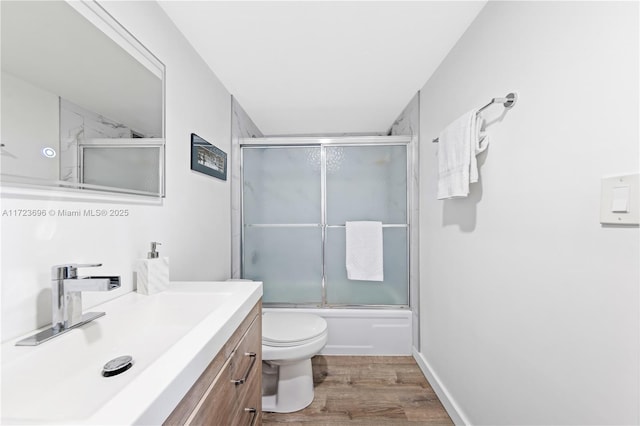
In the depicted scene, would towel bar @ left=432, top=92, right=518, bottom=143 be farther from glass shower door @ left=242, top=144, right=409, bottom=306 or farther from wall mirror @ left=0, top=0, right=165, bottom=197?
wall mirror @ left=0, top=0, right=165, bottom=197

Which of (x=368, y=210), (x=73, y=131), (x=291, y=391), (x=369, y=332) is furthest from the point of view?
(x=368, y=210)

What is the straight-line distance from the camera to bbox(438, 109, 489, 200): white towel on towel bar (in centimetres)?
127

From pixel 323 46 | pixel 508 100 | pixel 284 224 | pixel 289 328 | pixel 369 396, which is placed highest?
pixel 323 46

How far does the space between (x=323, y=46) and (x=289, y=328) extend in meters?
1.73

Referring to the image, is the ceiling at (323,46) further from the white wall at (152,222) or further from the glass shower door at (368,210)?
the glass shower door at (368,210)

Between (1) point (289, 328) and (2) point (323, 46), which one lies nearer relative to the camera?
(2) point (323, 46)

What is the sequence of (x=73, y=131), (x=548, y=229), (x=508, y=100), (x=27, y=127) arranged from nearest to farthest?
(x=27, y=127), (x=73, y=131), (x=548, y=229), (x=508, y=100)

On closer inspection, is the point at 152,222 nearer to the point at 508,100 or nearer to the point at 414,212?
the point at 508,100

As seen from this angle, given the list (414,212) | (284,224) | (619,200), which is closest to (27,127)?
(619,200)

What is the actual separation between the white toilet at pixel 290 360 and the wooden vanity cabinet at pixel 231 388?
43 cm

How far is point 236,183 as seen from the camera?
236 cm

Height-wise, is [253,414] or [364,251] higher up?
[364,251]

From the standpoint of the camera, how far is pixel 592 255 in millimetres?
784

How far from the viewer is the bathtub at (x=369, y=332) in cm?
231
